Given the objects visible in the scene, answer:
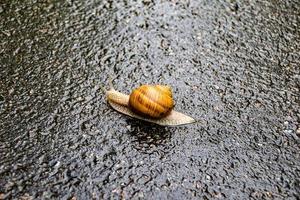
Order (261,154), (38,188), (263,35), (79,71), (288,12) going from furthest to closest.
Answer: (288,12)
(263,35)
(79,71)
(261,154)
(38,188)

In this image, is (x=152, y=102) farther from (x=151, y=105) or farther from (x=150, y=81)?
(x=150, y=81)

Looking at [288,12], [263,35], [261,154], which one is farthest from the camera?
[288,12]

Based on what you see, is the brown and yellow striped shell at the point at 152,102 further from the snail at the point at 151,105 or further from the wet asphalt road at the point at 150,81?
the wet asphalt road at the point at 150,81

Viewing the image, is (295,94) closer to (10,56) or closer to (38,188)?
(38,188)

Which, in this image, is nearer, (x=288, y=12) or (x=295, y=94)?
(x=295, y=94)

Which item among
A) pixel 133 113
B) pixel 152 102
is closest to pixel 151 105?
pixel 152 102

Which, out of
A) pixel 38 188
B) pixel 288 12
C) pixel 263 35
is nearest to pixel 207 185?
pixel 38 188

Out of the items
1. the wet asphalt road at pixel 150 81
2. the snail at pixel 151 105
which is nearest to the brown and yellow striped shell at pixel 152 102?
the snail at pixel 151 105

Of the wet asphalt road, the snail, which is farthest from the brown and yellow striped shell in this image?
the wet asphalt road

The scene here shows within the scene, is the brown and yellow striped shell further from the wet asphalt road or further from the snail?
the wet asphalt road
